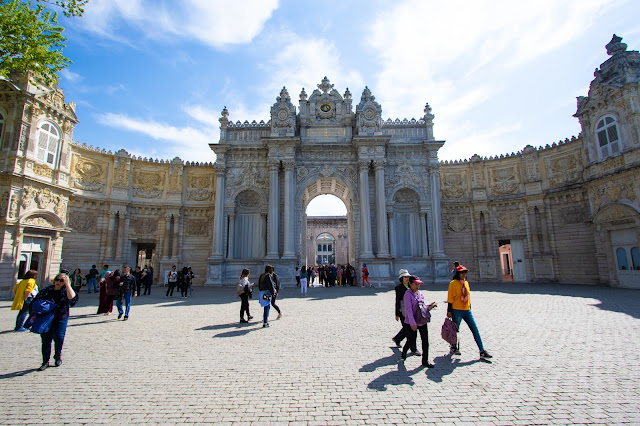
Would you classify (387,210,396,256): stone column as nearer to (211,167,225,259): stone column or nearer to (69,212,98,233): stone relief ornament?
(211,167,225,259): stone column

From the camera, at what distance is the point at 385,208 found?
954 inches

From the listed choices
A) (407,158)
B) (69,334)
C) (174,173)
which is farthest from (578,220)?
(174,173)

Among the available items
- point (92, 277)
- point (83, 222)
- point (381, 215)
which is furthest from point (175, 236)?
point (381, 215)

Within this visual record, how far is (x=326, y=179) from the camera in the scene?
85.8ft

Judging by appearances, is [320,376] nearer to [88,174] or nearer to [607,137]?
[607,137]

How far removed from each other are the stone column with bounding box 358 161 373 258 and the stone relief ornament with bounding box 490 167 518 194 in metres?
11.4

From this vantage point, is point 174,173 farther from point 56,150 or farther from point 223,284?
point 223,284

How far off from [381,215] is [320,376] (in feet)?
62.7

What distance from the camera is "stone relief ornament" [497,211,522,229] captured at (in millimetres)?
26531

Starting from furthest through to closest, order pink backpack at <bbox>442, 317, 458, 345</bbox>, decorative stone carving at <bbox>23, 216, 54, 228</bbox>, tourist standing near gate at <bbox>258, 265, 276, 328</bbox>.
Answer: decorative stone carving at <bbox>23, 216, 54, 228</bbox> → tourist standing near gate at <bbox>258, 265, 276, 328</bbox> → pink backpack at <bbox>442, 317, 458, 345</bbox>

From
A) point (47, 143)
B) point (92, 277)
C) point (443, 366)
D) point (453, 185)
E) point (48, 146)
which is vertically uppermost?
point (47, 143)

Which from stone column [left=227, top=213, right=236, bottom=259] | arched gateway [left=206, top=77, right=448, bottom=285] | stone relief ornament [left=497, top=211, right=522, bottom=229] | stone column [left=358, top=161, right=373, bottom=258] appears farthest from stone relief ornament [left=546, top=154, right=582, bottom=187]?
stone column [left=227, top=213, right=236, bottom=259]

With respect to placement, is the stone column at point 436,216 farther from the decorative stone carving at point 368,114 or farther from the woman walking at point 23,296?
the woman walking at point 23,296

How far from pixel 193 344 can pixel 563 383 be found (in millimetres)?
7053
